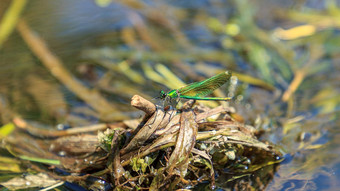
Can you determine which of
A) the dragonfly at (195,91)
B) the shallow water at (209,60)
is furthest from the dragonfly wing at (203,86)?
the shallow water at (209,60)

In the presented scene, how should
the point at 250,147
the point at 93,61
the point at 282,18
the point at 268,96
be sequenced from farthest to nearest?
the point at 282,18, the point at 93,61, the point at 268,96, the point at 250,147

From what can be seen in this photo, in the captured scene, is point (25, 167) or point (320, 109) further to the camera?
point (320, 109)

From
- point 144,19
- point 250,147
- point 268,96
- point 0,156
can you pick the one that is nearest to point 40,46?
point 144,19

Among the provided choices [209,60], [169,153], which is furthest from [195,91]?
[209,60]

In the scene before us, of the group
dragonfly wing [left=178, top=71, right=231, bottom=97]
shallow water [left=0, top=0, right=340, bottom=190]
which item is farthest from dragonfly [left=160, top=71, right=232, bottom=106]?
shallow water [left=0, top=0, right=340, bottom=190]

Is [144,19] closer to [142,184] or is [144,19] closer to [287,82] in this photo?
[287,82]

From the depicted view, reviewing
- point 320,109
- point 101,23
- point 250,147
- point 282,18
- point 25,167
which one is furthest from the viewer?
point 282,18

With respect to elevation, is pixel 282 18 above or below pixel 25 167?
above

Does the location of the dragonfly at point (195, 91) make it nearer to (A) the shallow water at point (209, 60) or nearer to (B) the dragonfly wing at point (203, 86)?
→ (B) the dragonfly wing at point (203, 86)

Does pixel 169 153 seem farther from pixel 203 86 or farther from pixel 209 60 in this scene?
pixel 209 60

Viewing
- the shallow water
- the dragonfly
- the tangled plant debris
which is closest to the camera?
the tangled plant debris

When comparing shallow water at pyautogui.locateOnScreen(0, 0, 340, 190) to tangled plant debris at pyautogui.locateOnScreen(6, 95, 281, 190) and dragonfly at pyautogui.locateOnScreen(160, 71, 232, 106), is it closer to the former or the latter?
tangled plant debris at pyautogui.locateOnScreen(6, 95, 281, 190)
